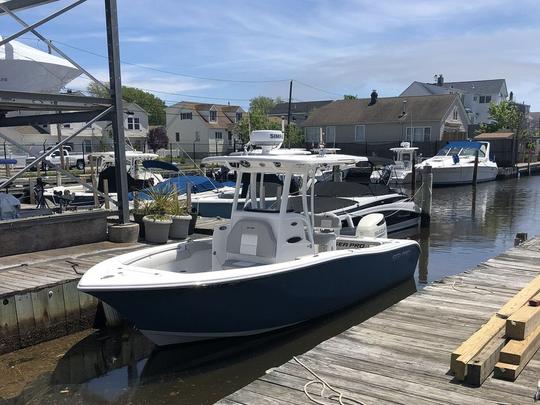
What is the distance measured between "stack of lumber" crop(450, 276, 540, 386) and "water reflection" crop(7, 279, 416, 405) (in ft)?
9.11

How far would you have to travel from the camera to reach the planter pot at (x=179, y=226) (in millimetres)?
10328

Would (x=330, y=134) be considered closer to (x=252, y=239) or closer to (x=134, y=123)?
(x=134, y=123)

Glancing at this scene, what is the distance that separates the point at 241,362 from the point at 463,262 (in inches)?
305

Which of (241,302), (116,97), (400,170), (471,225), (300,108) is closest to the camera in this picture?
(241,302)

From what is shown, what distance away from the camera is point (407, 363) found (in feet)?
15.4

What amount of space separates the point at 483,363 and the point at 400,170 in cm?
2651

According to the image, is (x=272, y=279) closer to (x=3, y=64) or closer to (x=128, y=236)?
(x=128, y=236)

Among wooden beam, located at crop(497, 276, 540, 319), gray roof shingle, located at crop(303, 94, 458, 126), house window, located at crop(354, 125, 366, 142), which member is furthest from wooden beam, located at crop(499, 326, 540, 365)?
house window, located at crop(354, 125, 366, 142)

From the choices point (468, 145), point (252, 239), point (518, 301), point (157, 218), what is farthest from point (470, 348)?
point (468, 145)

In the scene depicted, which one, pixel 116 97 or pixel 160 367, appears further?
pixel 116 97

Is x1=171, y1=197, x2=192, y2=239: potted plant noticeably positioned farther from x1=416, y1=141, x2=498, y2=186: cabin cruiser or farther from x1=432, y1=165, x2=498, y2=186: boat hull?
x1=432, y1=165, x2=498, y2=186: boat hull

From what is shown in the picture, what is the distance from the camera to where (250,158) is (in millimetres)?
7309

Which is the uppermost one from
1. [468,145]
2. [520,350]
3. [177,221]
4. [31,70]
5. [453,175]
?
[31,70]

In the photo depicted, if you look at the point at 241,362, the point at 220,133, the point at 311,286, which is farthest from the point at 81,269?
the point at 220,133
